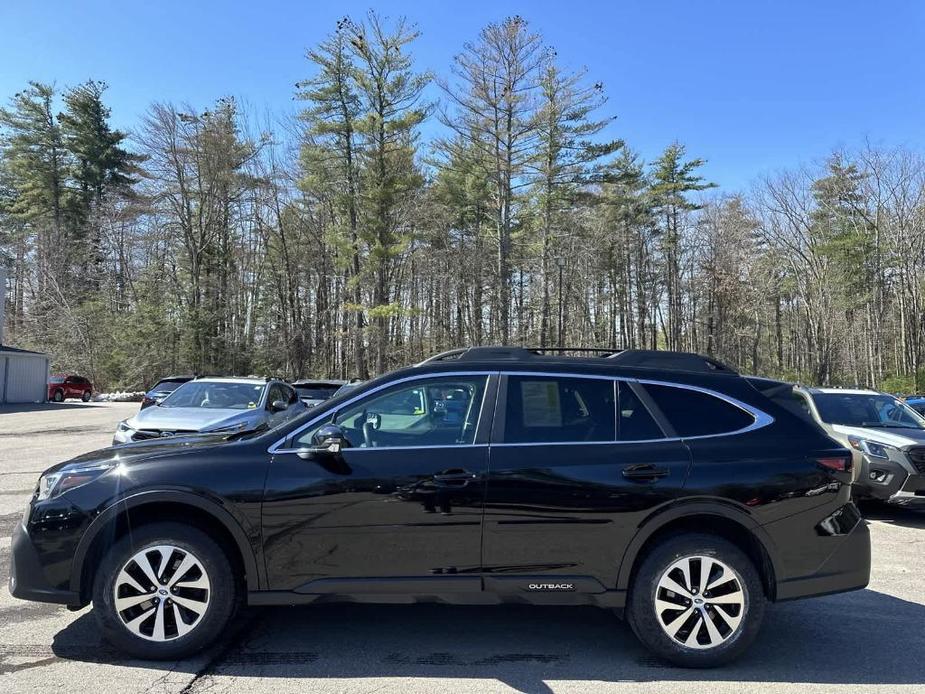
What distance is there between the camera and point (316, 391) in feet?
60.8

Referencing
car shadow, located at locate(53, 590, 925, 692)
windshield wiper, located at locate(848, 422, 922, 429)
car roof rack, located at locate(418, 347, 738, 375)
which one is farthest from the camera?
windshield wiper, located at locate(848, 422, 922, 429)

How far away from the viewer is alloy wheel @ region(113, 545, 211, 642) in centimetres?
375

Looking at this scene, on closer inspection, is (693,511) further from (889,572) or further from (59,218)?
(59,218)

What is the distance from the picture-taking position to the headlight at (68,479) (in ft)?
12.7

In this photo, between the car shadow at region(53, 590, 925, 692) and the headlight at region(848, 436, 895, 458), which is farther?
A: the headlight at region(848, 436, 895, 458)

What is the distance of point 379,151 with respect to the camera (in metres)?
31.8

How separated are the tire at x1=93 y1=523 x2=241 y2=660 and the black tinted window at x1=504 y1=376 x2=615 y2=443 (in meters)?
1.91

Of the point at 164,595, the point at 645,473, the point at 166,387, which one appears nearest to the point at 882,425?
the point at 645,473

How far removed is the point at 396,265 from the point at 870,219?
26488 mm

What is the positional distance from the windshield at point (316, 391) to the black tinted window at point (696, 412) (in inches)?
571

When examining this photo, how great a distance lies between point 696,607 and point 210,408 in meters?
7.96

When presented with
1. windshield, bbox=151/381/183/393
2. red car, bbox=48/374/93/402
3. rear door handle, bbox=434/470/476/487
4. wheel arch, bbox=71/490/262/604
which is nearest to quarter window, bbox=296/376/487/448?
rear door handle, bbox=434/470/476/487

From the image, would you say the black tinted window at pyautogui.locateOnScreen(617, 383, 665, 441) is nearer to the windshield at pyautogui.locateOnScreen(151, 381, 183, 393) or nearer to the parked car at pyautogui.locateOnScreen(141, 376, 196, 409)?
the parked car at pyautogui.locateOnScreen(141, 376, 196, 409)

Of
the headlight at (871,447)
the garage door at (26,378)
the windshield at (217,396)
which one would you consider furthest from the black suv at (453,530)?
Answer: the garage door at (26,378)
